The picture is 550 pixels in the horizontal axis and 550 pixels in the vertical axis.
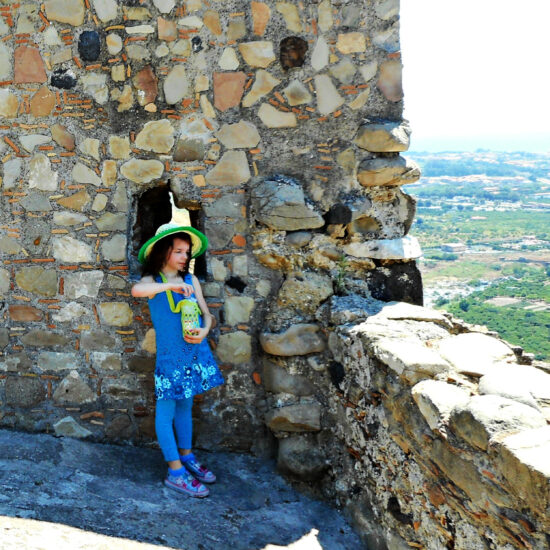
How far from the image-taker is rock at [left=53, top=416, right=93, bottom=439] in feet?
13.1

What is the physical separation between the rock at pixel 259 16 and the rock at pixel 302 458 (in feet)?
7.73

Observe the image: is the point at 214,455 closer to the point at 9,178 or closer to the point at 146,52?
the point at 9,178

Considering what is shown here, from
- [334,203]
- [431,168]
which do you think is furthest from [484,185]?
[334,203]

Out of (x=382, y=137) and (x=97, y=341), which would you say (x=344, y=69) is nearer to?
(x=382, y=137)

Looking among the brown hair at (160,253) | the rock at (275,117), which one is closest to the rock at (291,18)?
the rock at (275,117)

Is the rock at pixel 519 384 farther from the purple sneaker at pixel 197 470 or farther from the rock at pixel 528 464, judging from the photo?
the purple sneaker at pixel 197 470

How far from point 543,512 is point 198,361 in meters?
1.97

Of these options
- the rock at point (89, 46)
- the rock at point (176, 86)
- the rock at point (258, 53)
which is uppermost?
the rock at point (89, 46)

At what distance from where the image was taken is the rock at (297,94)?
3664mm

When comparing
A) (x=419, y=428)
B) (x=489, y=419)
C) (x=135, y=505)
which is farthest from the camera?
(x=135, y=505)

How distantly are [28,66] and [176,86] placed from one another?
88cm

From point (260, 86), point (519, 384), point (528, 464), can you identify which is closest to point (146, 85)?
point (260, 86)

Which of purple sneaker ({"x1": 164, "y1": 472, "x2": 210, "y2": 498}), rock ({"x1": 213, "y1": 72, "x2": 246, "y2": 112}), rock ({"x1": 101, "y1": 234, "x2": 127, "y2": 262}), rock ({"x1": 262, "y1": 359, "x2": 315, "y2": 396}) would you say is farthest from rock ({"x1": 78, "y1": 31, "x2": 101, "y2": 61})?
purple sneaker ({"x1": 164, "y1": 472, "x2": 210, "y2": 498})

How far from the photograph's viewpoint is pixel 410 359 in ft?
9.22
